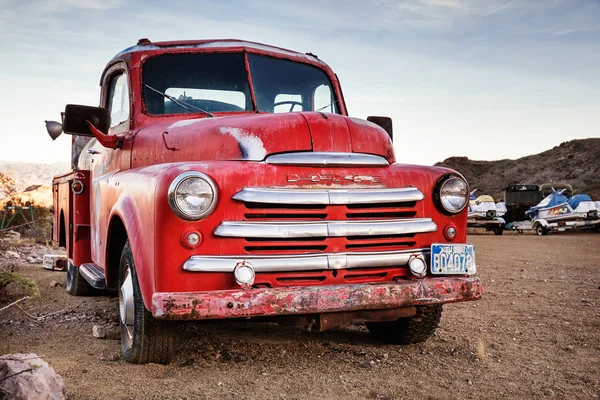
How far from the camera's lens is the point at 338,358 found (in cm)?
388

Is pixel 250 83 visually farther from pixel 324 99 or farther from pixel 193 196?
pixel 193 196

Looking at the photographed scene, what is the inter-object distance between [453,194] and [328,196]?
3.00ft

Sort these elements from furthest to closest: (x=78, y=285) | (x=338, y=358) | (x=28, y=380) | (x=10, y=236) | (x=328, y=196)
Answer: (x=78, y=285) < (x=10, y=236) < (x=338, y=358) < (x=328, y=196) < (x=28, y=380)

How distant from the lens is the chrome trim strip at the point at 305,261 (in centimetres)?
306

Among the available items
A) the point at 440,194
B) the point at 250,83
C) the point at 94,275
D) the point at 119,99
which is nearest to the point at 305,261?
the point at 440,194

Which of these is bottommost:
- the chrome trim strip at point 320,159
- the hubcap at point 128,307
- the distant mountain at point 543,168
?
the hubcap at point 128,307

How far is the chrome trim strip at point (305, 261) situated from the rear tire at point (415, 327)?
618mm

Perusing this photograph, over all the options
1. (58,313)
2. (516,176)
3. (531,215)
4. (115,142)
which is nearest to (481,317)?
(115,142)

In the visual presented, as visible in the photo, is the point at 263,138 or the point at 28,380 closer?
the point at 28,380

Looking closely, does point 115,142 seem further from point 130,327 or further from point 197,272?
point 197,272

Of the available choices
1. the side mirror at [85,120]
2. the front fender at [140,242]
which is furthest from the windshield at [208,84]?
the front fender at [140,242]

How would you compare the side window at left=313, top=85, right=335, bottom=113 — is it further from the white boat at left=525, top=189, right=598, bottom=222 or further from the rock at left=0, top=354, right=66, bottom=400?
the white boat at left=525, top=189, right=598, bottom=222

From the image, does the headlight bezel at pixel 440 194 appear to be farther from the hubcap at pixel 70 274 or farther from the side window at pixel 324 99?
the hubcap at pixel 70 274

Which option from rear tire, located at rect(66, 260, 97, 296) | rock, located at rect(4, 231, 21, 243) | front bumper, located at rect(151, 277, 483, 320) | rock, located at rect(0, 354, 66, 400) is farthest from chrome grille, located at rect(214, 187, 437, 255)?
rear tire, located at rect(66, 260, 97, 296)
